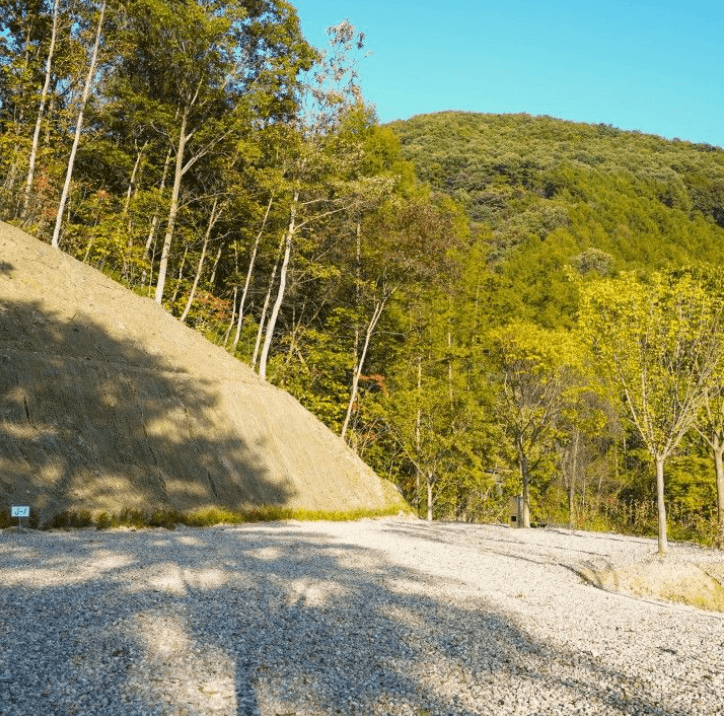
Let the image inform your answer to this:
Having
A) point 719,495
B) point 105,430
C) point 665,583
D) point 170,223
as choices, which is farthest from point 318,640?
point 170,223

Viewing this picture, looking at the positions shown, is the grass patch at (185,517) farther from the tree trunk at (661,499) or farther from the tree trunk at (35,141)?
the tree trunk at (35,141)

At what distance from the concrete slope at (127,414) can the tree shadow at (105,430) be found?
0.10 feet

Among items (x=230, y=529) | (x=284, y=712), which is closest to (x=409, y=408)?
(x=230, y=529)

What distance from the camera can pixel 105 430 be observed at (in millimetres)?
13648

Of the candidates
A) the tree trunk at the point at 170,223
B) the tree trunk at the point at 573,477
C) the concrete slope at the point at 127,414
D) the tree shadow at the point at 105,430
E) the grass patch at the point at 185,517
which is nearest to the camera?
the grass patch at the point at 185,517

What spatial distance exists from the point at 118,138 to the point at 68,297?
1198 cm

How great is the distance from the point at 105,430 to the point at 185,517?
2.60m

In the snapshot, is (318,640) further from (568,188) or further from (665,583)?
(568,188)

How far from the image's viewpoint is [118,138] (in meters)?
25.6

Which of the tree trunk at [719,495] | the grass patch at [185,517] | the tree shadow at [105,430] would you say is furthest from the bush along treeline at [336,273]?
the grass patch at [185,517]

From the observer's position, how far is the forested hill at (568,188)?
209 ft

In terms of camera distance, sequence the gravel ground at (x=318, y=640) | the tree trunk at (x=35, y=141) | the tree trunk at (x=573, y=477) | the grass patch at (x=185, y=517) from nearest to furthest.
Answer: the gravel ground at (x=318, y=640) → the grass patch at (x=185, y=517) → the tree trunk at (x=35, y=141) → the tree trunk at (x=573, y=477)

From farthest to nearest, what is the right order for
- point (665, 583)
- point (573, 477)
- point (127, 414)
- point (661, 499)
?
point (573, 477) → point (127, 414) → point (661, 499) → point (665, 583)

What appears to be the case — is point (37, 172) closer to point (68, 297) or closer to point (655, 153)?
point (68, 297)
